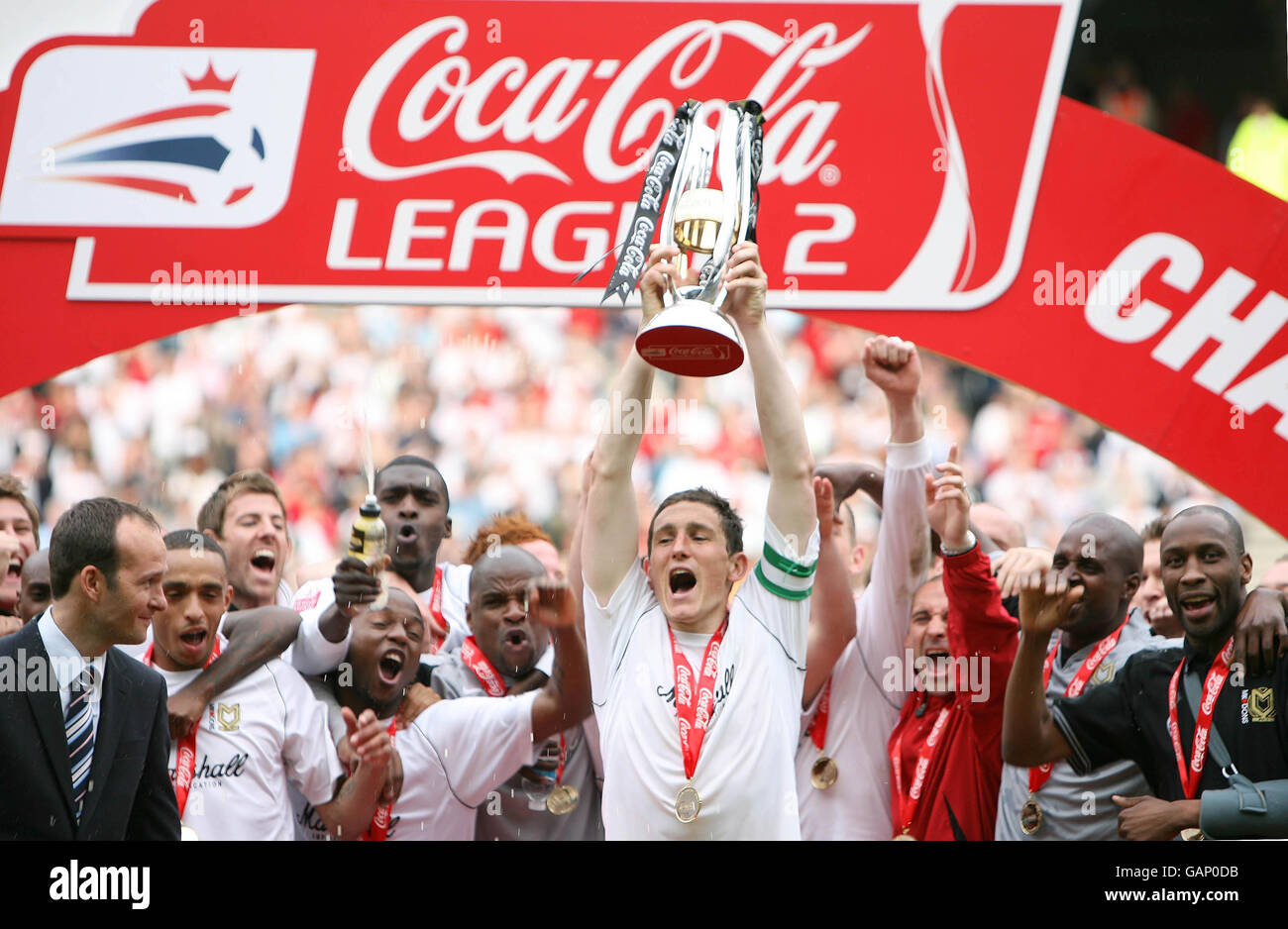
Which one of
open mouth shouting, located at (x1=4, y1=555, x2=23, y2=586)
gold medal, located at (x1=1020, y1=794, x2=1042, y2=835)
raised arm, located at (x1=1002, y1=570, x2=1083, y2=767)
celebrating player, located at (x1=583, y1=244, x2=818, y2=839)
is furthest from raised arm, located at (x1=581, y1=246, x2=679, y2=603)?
open mouth shouting, located at (x1=4, y1=555, x2=23, y2=586)

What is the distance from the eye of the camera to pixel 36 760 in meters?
3.04

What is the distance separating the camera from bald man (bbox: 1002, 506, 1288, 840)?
329cm

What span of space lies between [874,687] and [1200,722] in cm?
73

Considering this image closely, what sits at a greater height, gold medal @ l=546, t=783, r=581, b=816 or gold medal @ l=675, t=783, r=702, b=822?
gold medal @ l=546, t=783, r=581, b=816

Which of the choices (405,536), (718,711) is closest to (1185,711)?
(718,711)

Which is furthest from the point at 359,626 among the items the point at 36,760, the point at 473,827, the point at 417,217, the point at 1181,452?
the point at 1181,452

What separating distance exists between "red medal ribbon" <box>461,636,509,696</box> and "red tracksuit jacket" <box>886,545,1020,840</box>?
3.21ft

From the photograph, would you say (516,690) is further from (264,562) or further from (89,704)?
(89,704)

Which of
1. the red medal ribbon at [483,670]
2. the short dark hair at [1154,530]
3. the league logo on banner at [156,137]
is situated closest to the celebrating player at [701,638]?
the red medal ribbon at [483,670]

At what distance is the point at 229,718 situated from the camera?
3443 mm

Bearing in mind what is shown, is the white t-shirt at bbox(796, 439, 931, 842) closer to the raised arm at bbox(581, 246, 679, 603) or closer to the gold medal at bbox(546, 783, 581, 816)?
the gold medal at bbox(546, 783, 581, 816)

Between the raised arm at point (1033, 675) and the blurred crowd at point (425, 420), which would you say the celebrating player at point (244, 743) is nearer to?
the blurred crowd at point (425, 420)

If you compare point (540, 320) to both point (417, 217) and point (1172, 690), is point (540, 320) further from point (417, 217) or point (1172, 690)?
point (1172, 690)
